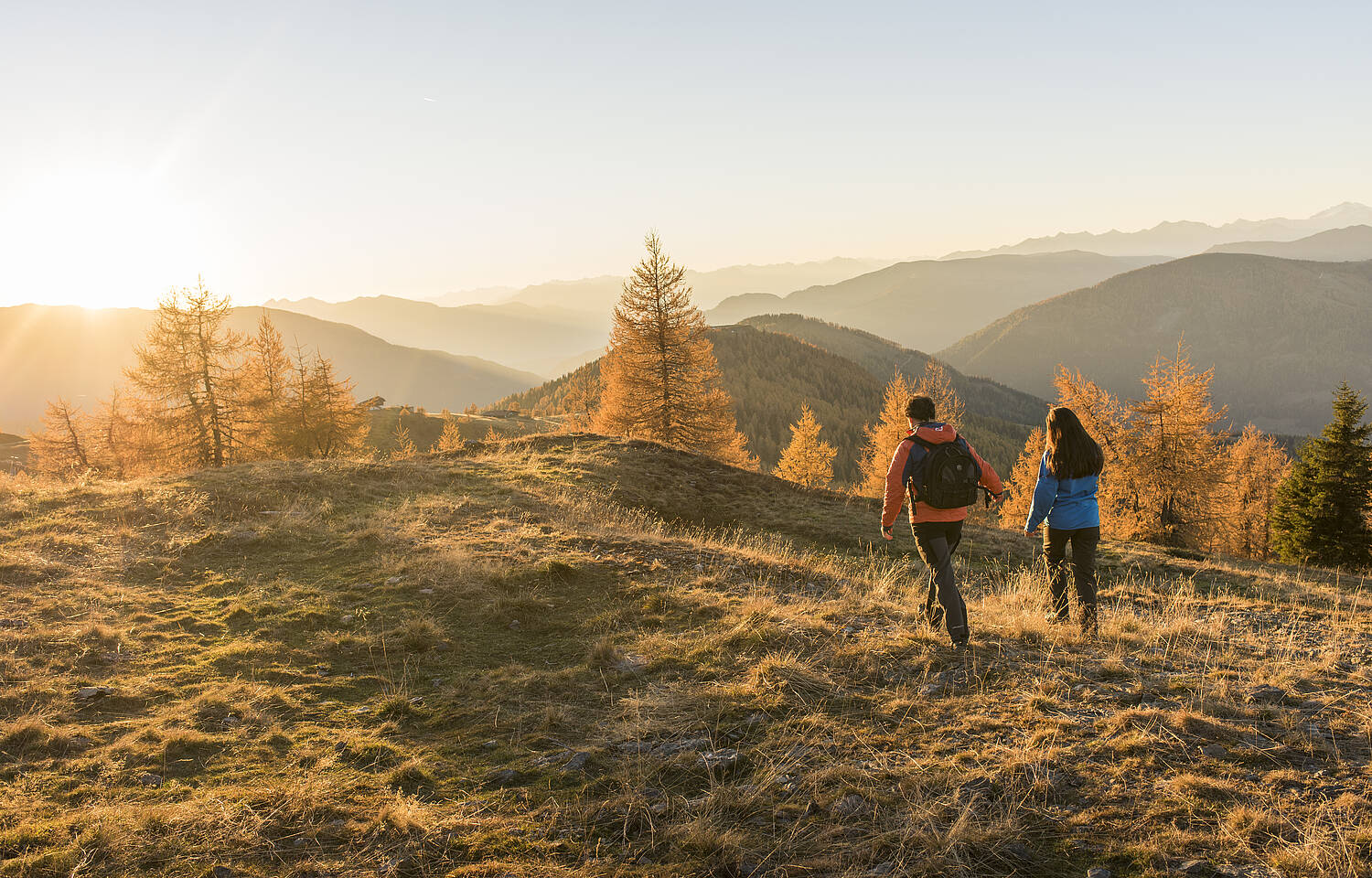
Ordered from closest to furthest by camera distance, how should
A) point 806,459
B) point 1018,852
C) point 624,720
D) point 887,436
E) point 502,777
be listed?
point 1018,852
point 502,777
point 624,720
point 887,436
point 806,459

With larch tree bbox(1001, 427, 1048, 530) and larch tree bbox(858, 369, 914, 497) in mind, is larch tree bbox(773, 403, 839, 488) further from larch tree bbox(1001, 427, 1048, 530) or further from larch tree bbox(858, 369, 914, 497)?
larch tree bbox(1001, 427, 1048, 530)

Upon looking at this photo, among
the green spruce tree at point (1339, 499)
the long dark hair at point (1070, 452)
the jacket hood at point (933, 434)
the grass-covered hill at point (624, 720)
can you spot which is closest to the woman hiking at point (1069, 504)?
the long dark hair at point (1070, 452)

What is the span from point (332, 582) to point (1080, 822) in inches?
348

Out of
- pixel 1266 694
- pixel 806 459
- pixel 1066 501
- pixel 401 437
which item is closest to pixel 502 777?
pixel 1266 694

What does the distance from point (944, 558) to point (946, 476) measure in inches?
35.9

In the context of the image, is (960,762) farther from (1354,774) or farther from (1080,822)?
(1354,774)

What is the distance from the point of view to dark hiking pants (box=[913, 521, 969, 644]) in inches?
252

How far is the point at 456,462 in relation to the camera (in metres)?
18.4

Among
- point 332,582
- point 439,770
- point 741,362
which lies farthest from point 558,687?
point 741,362

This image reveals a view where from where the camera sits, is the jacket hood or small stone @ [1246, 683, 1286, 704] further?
the jacket hood

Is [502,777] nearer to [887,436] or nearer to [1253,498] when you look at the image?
[887,436]

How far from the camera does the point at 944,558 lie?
6625 mm

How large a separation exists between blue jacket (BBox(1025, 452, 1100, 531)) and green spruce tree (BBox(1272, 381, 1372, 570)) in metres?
31.5

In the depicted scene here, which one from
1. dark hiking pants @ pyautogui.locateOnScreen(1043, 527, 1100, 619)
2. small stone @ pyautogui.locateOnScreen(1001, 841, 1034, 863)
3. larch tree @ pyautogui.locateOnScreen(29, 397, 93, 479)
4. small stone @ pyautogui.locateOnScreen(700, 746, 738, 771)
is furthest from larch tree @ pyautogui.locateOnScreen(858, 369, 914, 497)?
larch tree @ pyautogui.locateOnScreen(29, 397, 93, 479)
